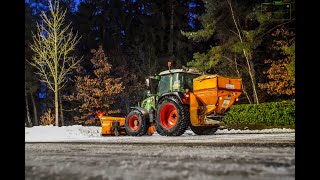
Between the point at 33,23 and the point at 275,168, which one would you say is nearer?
the point at 275,168

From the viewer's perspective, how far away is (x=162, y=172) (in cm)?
299

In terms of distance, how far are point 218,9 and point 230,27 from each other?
4.47 feet

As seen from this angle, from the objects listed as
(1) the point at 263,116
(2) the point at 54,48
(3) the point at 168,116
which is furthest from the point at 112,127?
(2) the point at 54,48

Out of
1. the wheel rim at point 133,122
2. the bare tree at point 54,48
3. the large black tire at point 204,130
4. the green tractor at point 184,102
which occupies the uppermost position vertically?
the bare tree at point 54,48

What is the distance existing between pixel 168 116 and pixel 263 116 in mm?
5801

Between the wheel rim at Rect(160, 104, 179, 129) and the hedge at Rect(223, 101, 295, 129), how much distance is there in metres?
4.83

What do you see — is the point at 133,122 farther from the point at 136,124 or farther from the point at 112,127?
the point at 112,127

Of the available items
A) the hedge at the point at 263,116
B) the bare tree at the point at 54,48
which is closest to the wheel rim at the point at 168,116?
the hedge at the point at 263,116

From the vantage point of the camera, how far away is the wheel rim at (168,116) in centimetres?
1120

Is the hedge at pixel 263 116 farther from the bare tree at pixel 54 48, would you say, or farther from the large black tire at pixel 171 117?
the bare tree at pixel 54 48

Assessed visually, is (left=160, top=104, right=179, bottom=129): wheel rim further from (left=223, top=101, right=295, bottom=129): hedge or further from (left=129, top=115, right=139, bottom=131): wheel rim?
(left=223, top=101, right=295, bottom=129): hedge

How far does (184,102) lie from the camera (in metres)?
10.6
